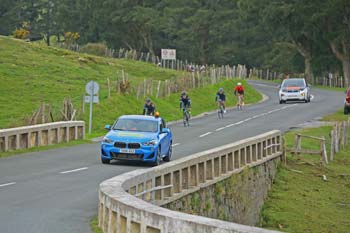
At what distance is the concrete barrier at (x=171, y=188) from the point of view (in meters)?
10.2

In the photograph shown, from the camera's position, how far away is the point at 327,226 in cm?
2505

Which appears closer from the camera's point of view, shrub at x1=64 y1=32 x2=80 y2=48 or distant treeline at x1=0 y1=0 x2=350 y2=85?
distant treeline at x1=0 y1=0 x2=350 y2=85

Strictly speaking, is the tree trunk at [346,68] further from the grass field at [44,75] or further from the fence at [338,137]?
the fence at [338,137]

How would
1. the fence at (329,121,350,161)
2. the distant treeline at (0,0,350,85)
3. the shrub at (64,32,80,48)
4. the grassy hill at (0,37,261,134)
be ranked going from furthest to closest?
Result: 1. the shrub at (64,32,80,48)
2. the distant treeline at (0,0,350,85)
3. the grassy hill at (0,37,261,134)
4. the fence at (329,121,350,161)

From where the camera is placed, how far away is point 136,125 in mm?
27547

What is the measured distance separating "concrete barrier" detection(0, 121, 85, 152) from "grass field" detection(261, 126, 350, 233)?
853 centimetres

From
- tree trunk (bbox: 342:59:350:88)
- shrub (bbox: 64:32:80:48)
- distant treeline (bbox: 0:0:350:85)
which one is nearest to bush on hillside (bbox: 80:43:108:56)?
distant treeline (bbox: 0:0:350:85)

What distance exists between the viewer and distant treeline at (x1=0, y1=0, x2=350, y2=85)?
8752 centimetres

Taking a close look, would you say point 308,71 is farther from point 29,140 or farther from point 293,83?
point 29,140

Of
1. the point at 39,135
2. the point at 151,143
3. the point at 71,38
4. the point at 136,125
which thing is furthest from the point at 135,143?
the point at 71,38

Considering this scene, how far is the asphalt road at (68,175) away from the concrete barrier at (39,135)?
46.6 inches

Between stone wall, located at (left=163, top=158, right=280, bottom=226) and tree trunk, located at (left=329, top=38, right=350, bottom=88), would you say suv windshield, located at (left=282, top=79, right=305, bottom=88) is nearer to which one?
tree trunk, located at (left=329, top=38, right=350, bottom=88)

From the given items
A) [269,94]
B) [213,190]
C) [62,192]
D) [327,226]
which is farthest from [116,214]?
[269,94]

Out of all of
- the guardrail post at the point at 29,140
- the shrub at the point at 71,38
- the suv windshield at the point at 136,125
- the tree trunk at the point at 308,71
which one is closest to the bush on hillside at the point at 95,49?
the shrub at the point at 71,38
